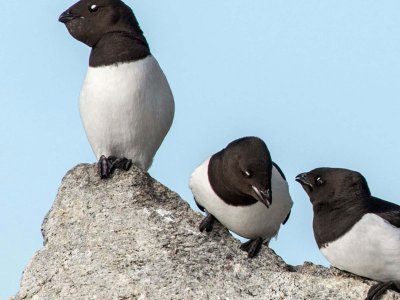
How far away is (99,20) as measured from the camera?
13797 millimetres

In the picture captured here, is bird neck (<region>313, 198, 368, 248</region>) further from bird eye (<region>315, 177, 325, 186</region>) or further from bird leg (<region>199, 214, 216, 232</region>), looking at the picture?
bird leg (<region>199, 214, 216, 232</region>)

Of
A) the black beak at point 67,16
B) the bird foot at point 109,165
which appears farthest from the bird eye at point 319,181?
the black beak at point 67,16

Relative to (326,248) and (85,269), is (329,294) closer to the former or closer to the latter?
(326,248)

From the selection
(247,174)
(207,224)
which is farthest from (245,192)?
(207,224)

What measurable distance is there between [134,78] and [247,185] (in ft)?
6.09

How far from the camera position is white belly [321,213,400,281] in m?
11.8

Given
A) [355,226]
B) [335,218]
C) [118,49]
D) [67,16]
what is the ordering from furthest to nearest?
[67,16], [118,49], [335,218], [355,226]

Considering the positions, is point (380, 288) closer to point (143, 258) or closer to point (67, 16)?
→ point (143, 258)

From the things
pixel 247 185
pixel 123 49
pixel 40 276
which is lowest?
pixel 40 276

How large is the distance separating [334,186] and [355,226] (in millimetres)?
509

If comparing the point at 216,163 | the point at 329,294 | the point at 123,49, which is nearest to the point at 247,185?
the point at 216,163

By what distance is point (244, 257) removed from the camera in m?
12.4

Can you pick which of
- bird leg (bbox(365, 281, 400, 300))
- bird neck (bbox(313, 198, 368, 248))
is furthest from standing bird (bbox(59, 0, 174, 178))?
bird leg (bbox(365, 281, 400, 300))

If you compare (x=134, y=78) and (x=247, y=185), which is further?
(x=134, y=78)
